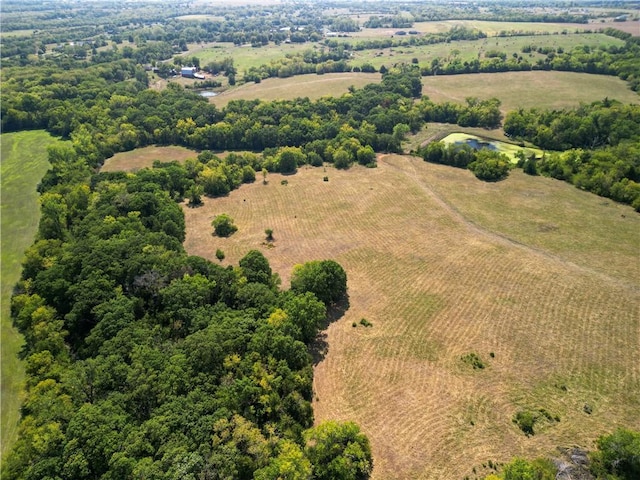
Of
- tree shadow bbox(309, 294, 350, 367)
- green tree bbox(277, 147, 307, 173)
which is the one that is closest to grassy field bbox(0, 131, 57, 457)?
tree shadow bbox(309, 294, 350, 367)

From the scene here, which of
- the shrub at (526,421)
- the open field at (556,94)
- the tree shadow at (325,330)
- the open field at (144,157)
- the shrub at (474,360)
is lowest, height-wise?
the open field at (144,157)

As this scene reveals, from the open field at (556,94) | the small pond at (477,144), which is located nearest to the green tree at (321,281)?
the small pond at (477,144)

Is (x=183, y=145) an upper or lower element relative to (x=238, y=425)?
lower

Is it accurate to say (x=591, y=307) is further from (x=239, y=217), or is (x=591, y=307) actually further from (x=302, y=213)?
(x=239, y=217)

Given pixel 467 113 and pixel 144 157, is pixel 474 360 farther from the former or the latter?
pixel 467 113

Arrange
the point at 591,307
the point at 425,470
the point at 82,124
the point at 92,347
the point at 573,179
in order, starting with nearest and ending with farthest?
the point at 425,470 < the point at 92,347 < the point at 591,307 < the point at 573,179 < the point at 82,124

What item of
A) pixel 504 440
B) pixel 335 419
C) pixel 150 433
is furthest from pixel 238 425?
pixel 504 440

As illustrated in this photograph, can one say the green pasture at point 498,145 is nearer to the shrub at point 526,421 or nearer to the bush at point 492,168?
the bush at point 492,168
